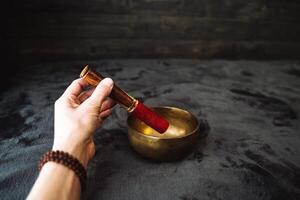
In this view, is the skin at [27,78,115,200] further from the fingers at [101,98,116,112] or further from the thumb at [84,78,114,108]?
the fingers at [101,98,116,112]

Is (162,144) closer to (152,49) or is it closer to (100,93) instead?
(100,93)

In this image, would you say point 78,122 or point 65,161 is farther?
point 78,122

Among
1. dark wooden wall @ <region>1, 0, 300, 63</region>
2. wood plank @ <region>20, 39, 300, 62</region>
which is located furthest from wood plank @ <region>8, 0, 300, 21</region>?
wood plank @ <region>20, 39, 300, 62</region>

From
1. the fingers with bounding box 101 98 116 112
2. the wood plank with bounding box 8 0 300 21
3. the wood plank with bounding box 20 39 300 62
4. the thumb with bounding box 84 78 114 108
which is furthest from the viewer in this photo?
the wood plank with bounding box 20 39 300 62

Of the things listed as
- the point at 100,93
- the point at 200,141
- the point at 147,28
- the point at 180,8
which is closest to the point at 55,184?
the point at 100,93

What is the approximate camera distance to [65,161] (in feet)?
3.00

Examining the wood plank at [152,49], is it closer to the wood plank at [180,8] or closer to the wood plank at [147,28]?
the wood plank at [147,28]

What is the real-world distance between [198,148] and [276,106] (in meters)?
0.81

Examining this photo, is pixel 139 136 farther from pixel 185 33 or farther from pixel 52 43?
pixel 185 33

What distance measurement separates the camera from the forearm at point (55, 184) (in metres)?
0.83

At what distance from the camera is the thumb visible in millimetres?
1061

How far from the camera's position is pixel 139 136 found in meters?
1.17

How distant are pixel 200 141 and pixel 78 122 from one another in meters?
0.65

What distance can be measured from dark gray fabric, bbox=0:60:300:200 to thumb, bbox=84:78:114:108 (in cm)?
30
